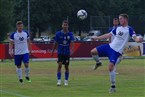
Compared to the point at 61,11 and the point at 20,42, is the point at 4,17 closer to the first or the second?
the point at 61,11

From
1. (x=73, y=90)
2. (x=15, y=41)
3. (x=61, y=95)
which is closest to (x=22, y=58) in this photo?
(x=15, y=41)

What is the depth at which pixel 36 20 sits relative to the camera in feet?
303

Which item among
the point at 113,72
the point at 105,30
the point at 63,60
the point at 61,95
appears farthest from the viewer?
the point at 105,30

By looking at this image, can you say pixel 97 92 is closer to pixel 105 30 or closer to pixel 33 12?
pixel 105 30

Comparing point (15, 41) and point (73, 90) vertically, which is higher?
point (15, 41)

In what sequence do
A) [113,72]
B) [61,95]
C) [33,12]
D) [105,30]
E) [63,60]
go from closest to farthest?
1. [61,95]
2. [113,72]
3. [63,60]
4. [105,30]
5. [33,12]

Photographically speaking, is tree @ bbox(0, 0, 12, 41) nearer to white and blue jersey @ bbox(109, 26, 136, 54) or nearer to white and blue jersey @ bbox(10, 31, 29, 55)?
white and blue jersey @ bbox(10, 31, 29, 55)

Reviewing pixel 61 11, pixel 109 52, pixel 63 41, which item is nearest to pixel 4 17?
pixel 61 11

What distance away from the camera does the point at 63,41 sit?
63.2 ft

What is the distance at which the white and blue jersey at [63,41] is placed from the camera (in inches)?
757

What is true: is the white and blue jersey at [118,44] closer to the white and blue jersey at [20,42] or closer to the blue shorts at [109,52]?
the blue shorts at [109,52]

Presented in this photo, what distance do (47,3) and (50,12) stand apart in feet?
5.59

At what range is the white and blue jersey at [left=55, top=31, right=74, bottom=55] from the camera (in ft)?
63.1

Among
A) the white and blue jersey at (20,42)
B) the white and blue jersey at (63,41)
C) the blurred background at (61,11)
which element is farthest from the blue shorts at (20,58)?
the blurred background at (61,11)
